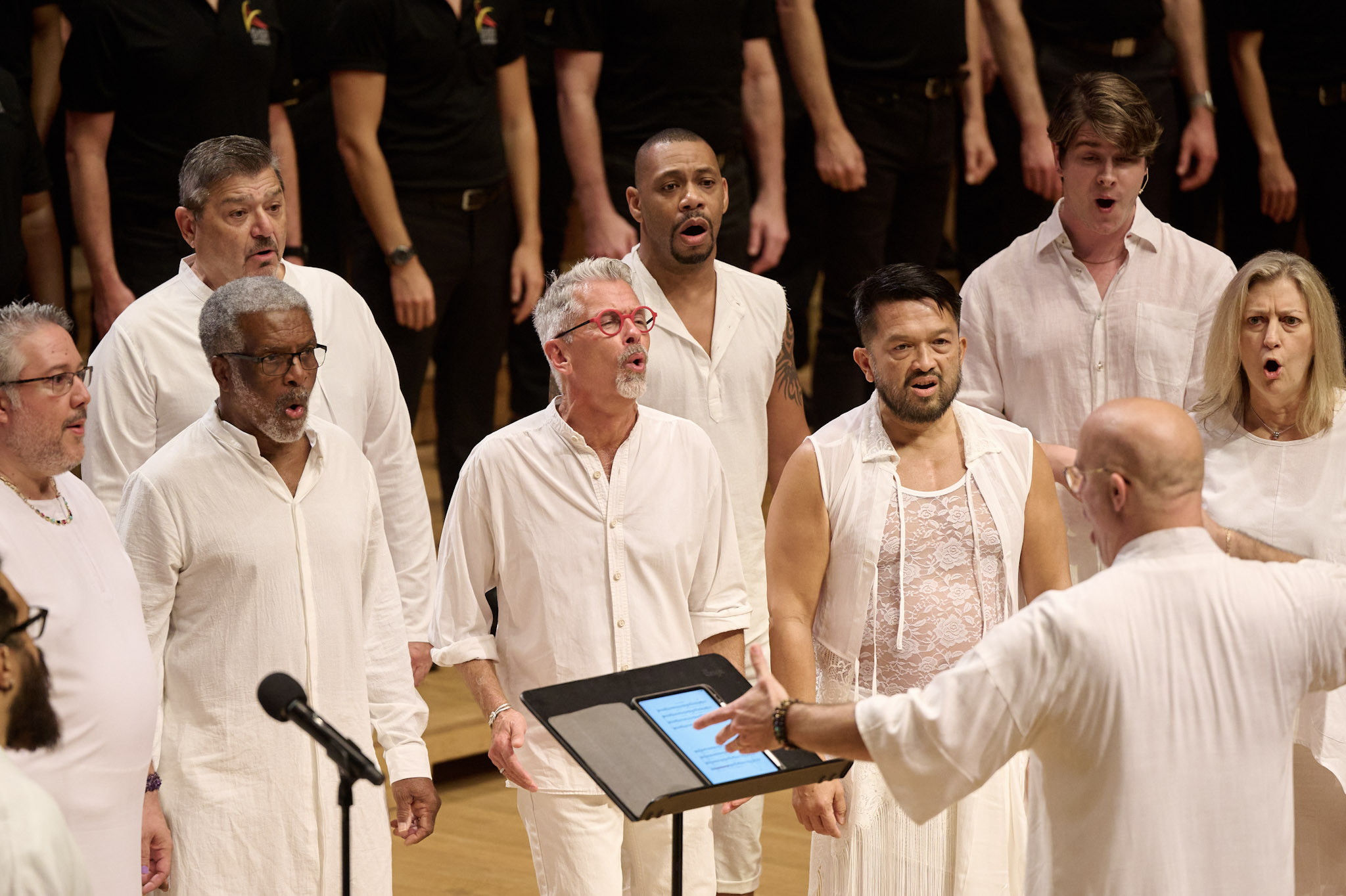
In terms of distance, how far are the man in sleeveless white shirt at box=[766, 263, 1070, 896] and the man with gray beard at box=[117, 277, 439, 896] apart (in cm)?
81

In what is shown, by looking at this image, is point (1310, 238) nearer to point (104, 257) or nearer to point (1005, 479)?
point (1005, 479)

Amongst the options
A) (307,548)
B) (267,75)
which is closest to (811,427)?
(267,75)

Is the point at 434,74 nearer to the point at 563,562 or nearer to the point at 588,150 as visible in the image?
the point at 588,150

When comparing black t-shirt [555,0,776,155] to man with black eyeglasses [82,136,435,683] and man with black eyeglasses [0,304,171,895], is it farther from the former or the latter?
man with black eyeglasses [0,304,171,895]

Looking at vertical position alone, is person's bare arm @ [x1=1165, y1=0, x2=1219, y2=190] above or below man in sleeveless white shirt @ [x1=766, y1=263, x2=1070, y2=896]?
above

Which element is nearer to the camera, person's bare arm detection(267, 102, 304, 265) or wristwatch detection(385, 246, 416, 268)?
person's bare arm detection(267, 102, 304, 265)

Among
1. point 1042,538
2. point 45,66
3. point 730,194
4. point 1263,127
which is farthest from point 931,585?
point 1263,127

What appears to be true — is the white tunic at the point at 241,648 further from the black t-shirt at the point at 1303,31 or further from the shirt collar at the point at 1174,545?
the black t-shirt at the point at 1303,31

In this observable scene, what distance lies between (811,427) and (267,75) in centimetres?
212

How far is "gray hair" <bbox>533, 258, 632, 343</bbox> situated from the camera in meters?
3.26

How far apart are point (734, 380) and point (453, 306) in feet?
4.30

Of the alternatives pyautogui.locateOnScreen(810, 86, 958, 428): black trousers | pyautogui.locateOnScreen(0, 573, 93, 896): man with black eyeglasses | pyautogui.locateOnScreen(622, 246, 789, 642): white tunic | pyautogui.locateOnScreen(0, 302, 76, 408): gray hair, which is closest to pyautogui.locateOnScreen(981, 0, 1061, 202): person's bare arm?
pyautogui.locateOnScreen(810, 86, 958, 428): black trousers

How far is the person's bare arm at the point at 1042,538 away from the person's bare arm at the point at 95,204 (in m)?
2.33

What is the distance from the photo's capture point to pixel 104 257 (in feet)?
13.9
